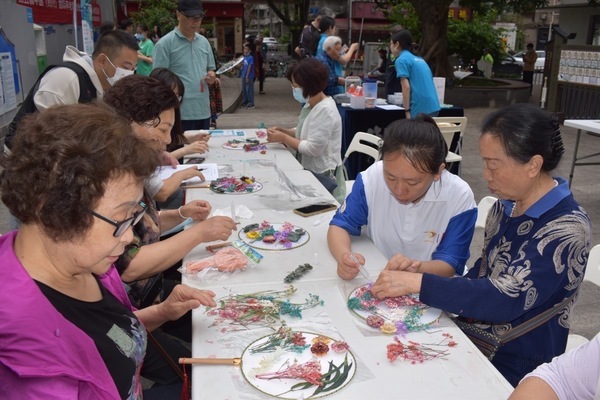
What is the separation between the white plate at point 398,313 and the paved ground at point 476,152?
637 millimetres

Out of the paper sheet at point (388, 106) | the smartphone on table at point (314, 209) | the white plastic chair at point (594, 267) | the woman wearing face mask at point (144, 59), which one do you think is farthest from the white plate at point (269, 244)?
the woman wearing face mask at point (144, 59)

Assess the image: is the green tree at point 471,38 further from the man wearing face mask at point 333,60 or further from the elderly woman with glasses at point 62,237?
the elderly woman with glasses at point 62,237

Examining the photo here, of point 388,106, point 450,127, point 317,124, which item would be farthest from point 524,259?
point 388,106

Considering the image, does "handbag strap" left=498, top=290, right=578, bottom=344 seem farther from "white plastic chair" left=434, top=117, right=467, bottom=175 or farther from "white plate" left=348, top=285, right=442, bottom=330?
"white plastic chair" left=434, top=117, right=467, bottom=175

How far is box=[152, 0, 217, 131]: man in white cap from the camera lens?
15.5ft

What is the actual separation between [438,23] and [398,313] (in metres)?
11.3

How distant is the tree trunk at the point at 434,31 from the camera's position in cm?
1132

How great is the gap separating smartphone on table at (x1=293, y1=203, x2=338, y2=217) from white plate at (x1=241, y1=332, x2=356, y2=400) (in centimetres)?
106

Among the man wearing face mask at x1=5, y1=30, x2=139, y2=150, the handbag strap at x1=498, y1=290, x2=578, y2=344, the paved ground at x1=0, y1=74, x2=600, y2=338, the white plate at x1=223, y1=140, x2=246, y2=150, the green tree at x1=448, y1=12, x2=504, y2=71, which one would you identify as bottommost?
the paved ground at x1=0, y1=74, x2=600, y2=338

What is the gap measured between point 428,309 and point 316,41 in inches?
277

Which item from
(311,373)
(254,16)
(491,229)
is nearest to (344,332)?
(311,373)

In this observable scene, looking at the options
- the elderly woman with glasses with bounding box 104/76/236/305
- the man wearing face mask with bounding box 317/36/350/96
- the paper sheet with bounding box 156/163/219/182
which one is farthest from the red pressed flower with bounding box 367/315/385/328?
the man wearing face mask with bounding box 317/36/350/96

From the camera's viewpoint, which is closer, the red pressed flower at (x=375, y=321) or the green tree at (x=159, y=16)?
the red pressed flower at (x=375, y=321)

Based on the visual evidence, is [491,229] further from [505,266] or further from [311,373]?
[311,373]
